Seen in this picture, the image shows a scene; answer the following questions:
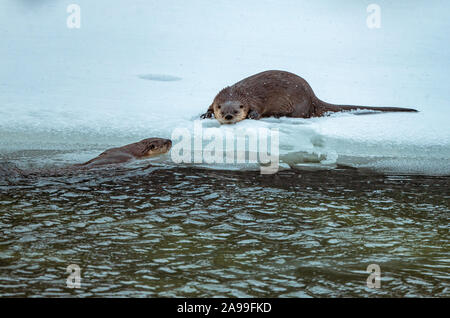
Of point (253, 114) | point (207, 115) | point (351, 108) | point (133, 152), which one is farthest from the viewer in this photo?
point (351, 108)

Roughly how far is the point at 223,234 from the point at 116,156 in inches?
75.7

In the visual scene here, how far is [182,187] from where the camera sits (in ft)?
14.9

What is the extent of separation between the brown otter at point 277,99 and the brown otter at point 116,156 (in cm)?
123

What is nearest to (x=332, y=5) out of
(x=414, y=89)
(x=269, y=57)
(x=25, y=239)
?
(x=269, y=57)

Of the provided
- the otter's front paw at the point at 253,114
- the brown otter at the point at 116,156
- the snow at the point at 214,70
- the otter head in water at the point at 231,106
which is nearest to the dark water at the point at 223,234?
the brown otter at the point at 116,156

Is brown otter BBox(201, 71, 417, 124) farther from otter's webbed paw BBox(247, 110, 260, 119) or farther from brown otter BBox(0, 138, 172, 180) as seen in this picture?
brown otter BBox(0, 138, 172, 180)

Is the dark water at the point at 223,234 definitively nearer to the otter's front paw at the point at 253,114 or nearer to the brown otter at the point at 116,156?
the brown otter at the point at 116,156

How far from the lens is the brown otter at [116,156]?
15.3 feet

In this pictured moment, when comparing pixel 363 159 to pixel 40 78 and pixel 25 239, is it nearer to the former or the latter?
pixel 25 239

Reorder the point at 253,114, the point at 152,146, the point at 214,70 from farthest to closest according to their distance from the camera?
the point at 214,70 → the point at 253,114 → the point at 152,146

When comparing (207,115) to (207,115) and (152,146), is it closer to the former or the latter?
(207,115)

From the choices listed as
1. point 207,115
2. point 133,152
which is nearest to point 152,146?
point 133,152

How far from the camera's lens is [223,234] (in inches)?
140

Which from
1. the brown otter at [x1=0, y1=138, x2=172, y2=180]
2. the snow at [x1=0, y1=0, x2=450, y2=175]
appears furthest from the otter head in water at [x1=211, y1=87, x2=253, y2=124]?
the brown otter at [x1=0, y1=138, x2=172, y2=180]
